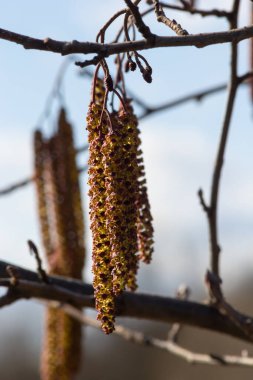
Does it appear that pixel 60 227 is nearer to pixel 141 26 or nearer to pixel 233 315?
pixel 233 315

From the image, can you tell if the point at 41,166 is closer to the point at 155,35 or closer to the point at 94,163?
the point at 94,163

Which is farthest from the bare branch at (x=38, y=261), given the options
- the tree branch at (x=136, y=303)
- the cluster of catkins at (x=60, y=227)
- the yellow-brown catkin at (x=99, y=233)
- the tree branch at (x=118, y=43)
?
the tree branch at (x=118, y=43)

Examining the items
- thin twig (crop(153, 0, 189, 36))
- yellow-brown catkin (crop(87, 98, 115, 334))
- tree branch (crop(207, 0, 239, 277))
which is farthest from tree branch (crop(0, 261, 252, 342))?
thin twig (crop(153, 0, 189, 36))

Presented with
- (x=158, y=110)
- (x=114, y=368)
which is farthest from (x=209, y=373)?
(x=158, y=110)

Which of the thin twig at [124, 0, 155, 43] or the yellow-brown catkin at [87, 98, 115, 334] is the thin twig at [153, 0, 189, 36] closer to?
the thin twig at [124, 0, 155, 43]

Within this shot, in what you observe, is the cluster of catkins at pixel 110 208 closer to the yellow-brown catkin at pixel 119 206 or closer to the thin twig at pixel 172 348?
the yellow-brown catkin at pixel 119 206
